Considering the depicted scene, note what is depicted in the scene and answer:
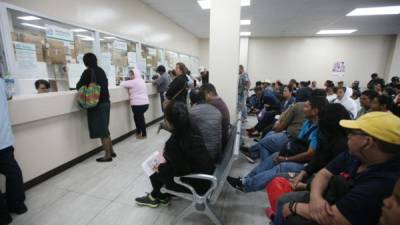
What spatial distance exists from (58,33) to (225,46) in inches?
87.0

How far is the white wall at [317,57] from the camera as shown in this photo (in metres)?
8.24

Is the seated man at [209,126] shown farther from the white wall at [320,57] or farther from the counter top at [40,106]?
the white wall at [320,57]

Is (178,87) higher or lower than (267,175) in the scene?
higher

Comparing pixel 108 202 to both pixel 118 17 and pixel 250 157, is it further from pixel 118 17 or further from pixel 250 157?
pixel 118 17

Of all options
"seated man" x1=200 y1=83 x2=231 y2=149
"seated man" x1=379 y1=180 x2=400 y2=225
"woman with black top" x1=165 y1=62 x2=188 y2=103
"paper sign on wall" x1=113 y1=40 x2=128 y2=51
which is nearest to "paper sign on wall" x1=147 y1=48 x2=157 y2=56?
"paper sign on wall" x1=113 y1=40 x2=128 y2=51

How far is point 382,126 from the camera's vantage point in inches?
37.1

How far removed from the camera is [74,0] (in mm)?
2842

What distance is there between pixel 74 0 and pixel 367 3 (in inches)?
214

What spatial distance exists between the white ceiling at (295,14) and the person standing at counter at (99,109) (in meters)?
2.69

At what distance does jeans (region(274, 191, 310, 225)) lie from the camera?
1.31 m

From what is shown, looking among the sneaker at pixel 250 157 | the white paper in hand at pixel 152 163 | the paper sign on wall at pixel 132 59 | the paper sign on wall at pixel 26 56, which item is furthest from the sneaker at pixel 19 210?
the paper sign on wall at pixel 132 59

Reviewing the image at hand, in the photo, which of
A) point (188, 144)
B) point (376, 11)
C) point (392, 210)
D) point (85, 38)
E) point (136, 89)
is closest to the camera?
point (392, 210)

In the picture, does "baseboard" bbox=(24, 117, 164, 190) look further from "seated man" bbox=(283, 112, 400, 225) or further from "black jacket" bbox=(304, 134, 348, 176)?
"black jacket" bbox=(304, 134, 348, 176)

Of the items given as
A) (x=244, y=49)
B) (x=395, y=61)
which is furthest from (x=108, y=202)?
(x=395, y=61)
